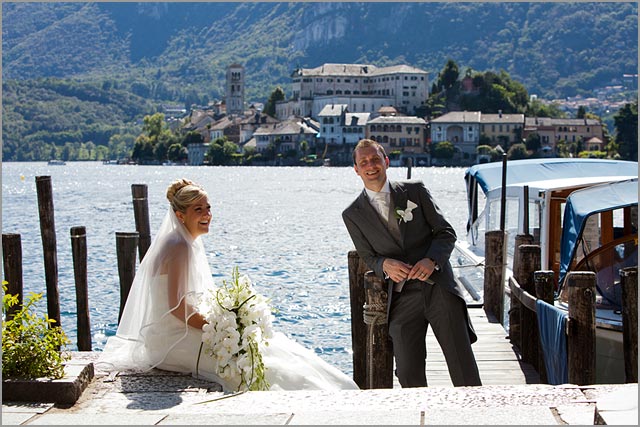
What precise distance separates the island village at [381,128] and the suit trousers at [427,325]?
140 m

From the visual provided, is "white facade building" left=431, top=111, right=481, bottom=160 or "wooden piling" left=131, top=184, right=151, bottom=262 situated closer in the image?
"wooden piling" left=131, top=184, right=151, bottom=262

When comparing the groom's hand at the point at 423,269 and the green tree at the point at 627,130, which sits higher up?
the groom's hand at the point at 423,269

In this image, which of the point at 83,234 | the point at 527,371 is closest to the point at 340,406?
the point at 527,371

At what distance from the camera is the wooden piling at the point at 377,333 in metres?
7.02

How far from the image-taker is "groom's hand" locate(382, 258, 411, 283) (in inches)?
265

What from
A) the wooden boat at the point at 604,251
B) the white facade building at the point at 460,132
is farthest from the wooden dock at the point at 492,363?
the white facade building at the point at 460,132

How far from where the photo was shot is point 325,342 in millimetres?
18688

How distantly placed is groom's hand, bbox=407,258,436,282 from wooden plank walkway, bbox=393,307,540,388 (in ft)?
7.57

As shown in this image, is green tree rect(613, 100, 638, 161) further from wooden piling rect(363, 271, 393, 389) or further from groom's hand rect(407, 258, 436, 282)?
groom's hand rect(407, 258, 436, 282)

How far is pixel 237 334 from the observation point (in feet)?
21.5

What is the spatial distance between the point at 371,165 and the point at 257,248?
32.5 m

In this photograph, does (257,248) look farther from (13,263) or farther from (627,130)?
(627,130)

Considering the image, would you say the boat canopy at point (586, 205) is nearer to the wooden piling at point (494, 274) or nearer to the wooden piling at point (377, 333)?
the wooden piling at point (494, 274)

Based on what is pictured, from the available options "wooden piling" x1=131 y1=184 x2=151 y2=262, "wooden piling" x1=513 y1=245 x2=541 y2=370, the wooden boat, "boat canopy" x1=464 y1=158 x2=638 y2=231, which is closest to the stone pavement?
"wooden piling" x1=513 y1=245 x2=541 y2=370
